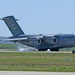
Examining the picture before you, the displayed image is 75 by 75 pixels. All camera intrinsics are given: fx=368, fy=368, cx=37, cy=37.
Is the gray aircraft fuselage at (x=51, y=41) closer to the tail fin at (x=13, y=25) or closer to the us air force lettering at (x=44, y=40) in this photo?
the us air force lettering at (x=44, y=40)

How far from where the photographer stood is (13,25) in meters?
79.7

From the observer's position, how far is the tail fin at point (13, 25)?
77625 millimetres

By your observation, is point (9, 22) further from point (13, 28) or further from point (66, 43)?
point (66, 43)

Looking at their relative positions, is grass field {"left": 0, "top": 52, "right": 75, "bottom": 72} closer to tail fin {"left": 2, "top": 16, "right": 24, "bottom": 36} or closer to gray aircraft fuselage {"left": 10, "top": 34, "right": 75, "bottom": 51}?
gray aircraft fuselage {"left": 10, "top": 34, "right": 75, "bottom": 51}

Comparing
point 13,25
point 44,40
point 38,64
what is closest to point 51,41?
point 44,40

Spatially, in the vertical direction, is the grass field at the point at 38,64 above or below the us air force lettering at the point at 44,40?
above

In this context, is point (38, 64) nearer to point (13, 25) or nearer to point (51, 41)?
point (51, 41)

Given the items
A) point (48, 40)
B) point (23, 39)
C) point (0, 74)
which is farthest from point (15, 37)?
point (0, 74)

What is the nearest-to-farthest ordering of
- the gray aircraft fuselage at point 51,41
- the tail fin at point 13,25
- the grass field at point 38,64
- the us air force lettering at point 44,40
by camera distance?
1. the grass field at point 38,64
2. the gray aircraft fuselage at point 51,41
3. the us air force lettering at point 44,40
4. the tail fin at point 13,25

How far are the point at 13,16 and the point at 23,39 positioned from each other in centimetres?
881

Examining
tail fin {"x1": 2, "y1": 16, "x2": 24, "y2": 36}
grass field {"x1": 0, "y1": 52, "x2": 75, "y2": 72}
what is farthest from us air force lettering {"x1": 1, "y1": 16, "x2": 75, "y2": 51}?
grass field {"x1": 0, "y1": 52, "x2": 75, "y2": 72}

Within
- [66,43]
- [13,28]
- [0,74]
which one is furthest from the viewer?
[13,28]

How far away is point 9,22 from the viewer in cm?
7994

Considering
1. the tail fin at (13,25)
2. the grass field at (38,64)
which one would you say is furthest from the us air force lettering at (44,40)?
the grass field at (38,64)
